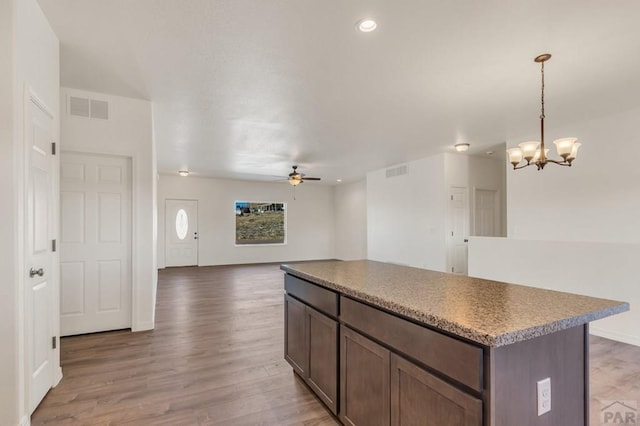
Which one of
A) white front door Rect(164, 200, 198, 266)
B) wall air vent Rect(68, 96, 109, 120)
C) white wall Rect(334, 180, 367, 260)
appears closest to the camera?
wall air vent Rect(68, 96, 109, 120)

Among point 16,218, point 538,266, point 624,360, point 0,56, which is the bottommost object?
point 624,360

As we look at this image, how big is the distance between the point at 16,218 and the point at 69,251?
2040mm

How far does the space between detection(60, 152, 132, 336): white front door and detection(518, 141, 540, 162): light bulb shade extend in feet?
15.0

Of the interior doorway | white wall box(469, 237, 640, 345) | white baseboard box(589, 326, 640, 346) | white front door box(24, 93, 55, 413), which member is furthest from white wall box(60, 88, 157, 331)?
the interior doorway

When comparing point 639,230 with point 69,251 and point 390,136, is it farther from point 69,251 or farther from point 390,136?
point 69,251

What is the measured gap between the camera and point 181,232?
9625mm

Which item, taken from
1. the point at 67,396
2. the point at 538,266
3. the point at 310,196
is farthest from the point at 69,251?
the point at 310,196

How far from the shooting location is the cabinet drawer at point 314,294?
Answer: 2.07 m

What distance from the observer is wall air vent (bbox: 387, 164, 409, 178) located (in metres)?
7.68

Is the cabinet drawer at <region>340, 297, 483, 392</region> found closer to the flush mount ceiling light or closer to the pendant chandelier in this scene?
the pendant chandelier

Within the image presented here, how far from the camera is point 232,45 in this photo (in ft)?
8.67

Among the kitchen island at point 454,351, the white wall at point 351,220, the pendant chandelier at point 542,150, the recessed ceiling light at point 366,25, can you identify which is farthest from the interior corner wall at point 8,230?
the white wall at point 351,220

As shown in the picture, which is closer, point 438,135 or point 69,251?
point 69,251

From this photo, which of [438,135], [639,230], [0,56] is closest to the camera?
[0,56]
